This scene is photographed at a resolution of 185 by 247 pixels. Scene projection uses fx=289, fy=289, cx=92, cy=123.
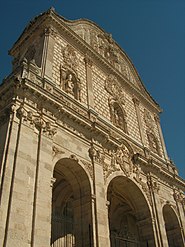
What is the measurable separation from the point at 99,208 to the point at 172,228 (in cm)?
713

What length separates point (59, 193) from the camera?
13664 mm

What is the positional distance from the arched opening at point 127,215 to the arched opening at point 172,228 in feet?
6.13

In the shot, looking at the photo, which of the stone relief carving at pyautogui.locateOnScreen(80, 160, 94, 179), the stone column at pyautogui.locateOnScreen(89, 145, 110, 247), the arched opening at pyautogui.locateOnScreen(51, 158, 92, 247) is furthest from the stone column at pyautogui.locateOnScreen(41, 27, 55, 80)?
the arched opening at pyautogui.locateOnScreen(51, 158, 92, 247)

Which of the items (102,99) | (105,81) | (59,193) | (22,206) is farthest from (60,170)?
(105,81)

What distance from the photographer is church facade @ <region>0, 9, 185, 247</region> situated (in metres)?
8.92

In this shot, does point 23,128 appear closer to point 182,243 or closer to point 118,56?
point 182,243

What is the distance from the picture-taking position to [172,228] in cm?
1602

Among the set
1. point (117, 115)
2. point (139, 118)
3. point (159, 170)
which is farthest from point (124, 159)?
point (139, 118)

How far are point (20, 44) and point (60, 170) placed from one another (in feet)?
32.3

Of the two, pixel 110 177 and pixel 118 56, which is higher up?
pixel 118 56

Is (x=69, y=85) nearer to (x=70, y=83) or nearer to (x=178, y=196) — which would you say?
(x=70, y=83)

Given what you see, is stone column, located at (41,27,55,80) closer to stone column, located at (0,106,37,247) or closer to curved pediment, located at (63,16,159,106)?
curved pediment, located at (63,16,159,106)

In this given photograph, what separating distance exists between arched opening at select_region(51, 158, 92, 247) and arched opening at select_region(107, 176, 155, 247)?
223cm

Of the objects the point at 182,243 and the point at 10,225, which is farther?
the point at 182,243
